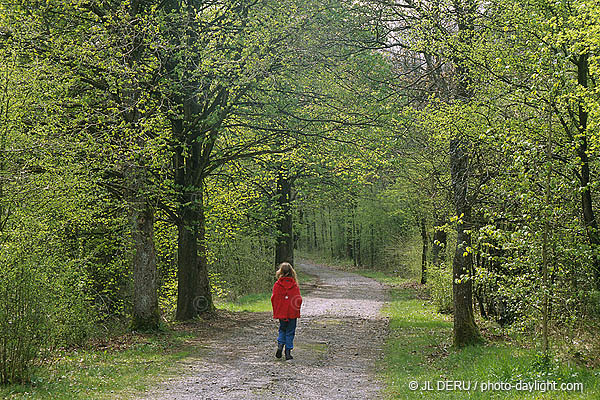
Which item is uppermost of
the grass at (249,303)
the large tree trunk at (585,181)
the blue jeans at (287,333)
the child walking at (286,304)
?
the large tree trunk at (585,181)

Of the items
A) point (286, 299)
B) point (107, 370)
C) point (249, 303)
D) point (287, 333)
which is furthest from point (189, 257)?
point (249, 303)

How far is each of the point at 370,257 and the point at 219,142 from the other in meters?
37.9

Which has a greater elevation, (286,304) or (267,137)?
(267,137)

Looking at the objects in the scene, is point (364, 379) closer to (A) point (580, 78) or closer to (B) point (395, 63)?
(A) point (580, 78)

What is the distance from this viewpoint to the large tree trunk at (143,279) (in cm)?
1457

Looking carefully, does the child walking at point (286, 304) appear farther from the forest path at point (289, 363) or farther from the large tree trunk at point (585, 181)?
the large tree trunk at point (585, 181)

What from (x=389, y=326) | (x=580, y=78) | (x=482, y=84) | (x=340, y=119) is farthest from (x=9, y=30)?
(x=389, y=326)

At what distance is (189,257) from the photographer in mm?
17016

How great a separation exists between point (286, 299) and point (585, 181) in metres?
6.02

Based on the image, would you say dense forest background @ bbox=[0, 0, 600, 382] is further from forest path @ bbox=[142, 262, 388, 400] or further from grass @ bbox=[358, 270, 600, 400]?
forest path @ bbox=[142, 262, 388, 400]

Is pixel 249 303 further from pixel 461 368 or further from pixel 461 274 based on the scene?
pixel 461 368

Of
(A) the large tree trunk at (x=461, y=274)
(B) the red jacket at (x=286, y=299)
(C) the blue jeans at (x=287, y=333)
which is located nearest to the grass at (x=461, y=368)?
(A) the large tree trunk at (x=461, y=274)

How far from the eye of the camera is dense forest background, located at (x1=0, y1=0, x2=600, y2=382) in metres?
8.37

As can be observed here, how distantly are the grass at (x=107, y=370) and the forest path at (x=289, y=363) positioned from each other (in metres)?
0.54
